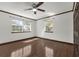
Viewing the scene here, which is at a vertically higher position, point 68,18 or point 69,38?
point 68,18

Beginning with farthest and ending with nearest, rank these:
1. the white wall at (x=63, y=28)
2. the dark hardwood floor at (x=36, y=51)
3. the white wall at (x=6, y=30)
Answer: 1. the white wall at (x=63, y=28)
2. the white wall at (x=6, y=30)
3. the dark hardwood floor at (x=36, y=51)

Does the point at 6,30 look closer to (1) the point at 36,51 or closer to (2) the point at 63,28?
(1) the point at 36,51

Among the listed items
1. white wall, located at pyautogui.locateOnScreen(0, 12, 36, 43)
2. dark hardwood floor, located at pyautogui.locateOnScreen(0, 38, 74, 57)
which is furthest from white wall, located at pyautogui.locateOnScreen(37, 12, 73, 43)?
white wall, located at pyautogui.locateOnScreen(0, 12, 36, 43)

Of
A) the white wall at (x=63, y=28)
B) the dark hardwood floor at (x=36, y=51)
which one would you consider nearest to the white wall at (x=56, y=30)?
the white wall at (x=63, y=28)

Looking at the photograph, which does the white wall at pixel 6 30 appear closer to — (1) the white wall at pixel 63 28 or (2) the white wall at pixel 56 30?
(2) the white wall at pixel 56 30

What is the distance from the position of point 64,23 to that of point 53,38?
61.7 inches

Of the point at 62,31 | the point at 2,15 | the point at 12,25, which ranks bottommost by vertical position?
the point at 62,31

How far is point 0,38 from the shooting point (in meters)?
5.07

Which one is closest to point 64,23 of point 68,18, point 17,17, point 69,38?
point 68,18

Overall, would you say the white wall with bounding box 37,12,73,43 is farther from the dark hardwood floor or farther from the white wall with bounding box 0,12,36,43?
the white wall with bounding box 0,12,36,43

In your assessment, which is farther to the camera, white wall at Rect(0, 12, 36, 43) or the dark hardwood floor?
white wall at Rect(0, 12, 36, 43)

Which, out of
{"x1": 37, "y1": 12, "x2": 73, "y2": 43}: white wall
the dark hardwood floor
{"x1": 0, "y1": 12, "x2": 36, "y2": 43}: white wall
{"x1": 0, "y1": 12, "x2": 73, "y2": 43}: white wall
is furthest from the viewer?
{"x1": 37, "y1": 12, "x2": 73, "y2": 43}: white wall

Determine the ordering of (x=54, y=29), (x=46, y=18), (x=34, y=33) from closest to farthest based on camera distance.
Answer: (x=54, y=29)
(x=46, y=18)
(x=34, y=33)

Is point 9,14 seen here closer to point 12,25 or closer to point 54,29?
point 12,25
